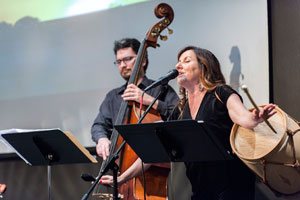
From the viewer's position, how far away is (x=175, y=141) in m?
2.58

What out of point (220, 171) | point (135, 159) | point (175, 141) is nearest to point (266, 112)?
point (175, 141)

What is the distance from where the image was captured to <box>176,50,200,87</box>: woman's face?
308 centimetres

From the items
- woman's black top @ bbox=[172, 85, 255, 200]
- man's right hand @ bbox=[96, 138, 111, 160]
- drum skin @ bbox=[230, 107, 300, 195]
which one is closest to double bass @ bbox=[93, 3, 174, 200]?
man's right hand @ bbox=[96, 138, 111, 160]

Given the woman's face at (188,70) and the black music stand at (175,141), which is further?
the woman's face at (188,70)

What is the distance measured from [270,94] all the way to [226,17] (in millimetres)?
572

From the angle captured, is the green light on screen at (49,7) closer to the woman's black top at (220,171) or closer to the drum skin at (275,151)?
the woman's black top at (220,171)

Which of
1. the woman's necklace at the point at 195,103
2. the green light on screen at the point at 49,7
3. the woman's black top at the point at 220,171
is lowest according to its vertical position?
the woman's black top at the point at 220,171

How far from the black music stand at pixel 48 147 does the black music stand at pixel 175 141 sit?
1.38ft

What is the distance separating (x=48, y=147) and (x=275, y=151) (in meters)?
1.19

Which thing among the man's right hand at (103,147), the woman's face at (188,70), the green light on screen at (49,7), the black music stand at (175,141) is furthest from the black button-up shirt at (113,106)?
the green light on screen at (49,7)

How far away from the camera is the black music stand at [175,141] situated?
2.48m

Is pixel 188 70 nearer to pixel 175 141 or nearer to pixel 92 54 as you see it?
pixel 175 141

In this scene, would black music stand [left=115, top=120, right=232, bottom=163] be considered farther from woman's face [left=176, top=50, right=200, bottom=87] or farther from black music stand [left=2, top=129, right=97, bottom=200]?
woman's face [left=176, top=50, right=200, bottom=87]

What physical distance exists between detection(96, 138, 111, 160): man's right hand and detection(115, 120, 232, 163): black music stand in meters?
0.57
